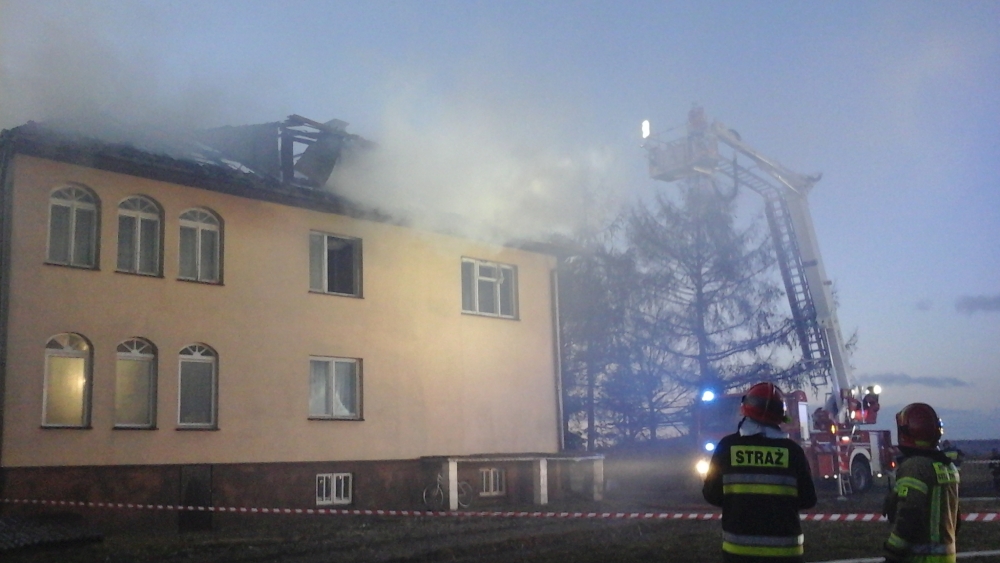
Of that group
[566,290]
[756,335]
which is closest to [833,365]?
[756,335]

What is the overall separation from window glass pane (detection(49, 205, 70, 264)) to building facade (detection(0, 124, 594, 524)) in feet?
0.10

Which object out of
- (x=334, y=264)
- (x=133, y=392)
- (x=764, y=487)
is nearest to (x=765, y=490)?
(x=764, y=487)

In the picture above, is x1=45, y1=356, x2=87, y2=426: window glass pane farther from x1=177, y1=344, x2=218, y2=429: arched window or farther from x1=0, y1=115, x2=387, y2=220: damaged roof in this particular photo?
x1=0, y1=115, x2=387, y2=220: damaged roof

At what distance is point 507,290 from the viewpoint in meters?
21.9

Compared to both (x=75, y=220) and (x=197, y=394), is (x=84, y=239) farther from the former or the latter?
(x=197, y=394)

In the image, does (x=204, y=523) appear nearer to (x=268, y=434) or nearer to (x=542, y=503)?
(x=268, y=434)

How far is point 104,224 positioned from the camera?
15.4 meters

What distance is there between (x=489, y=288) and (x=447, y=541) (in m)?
8.86

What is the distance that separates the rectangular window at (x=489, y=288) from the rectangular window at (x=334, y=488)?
4580 millimetres

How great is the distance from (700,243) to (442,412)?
40.6 feet

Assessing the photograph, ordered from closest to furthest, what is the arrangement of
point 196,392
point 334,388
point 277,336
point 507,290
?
point 196,392
point 277,336
point 334,388
point 507,290

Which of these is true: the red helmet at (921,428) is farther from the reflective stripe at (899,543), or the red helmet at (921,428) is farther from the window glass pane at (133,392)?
the window glass pane at (133,392)

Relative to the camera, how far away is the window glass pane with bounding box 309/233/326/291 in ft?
59.7

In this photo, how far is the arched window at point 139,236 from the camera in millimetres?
15727
